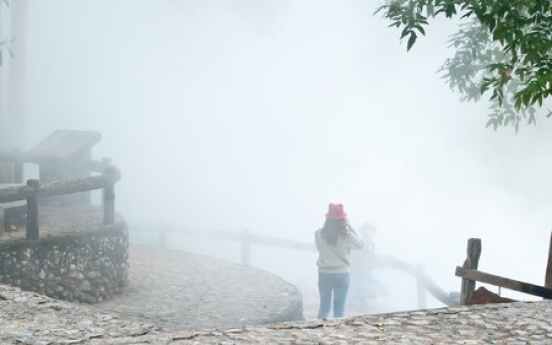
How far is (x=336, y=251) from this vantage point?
9.91 m

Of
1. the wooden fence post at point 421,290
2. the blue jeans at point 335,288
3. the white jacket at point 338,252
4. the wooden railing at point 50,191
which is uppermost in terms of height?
the wooden railing at point 50,191

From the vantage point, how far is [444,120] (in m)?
30.0

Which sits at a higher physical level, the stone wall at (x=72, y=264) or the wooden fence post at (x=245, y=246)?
the stone wall at (x=72, y=264)

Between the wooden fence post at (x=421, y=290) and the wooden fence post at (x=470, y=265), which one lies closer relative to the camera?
the wooden fence post at (x=470, y=265)

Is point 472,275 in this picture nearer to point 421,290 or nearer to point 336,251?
point 336,251

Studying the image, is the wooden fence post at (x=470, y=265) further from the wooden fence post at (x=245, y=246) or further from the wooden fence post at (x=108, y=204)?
the wooden fence post at (x=245, y=246)

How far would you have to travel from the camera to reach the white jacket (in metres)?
9.91

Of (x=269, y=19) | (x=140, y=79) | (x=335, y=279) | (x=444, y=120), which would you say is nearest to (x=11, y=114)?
(x=335, y=279)

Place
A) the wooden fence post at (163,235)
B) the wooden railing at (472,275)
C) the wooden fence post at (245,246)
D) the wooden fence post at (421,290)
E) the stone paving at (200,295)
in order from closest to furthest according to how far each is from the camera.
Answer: the wooden railing at (472,275)
the stone paving at (200,295)
the wooden fence post at (421,290)
the wooden fence post at (245,246)
the wooden fence post at (163,235)

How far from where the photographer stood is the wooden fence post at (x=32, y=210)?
930cm

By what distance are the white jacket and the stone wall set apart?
2814 mm

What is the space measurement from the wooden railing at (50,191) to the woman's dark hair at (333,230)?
301 cm

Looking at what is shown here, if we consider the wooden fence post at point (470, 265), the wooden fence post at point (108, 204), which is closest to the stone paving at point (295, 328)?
the wooden fence post at point (470, 265)

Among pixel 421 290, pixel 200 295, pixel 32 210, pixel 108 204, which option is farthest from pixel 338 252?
pixel 421 290
